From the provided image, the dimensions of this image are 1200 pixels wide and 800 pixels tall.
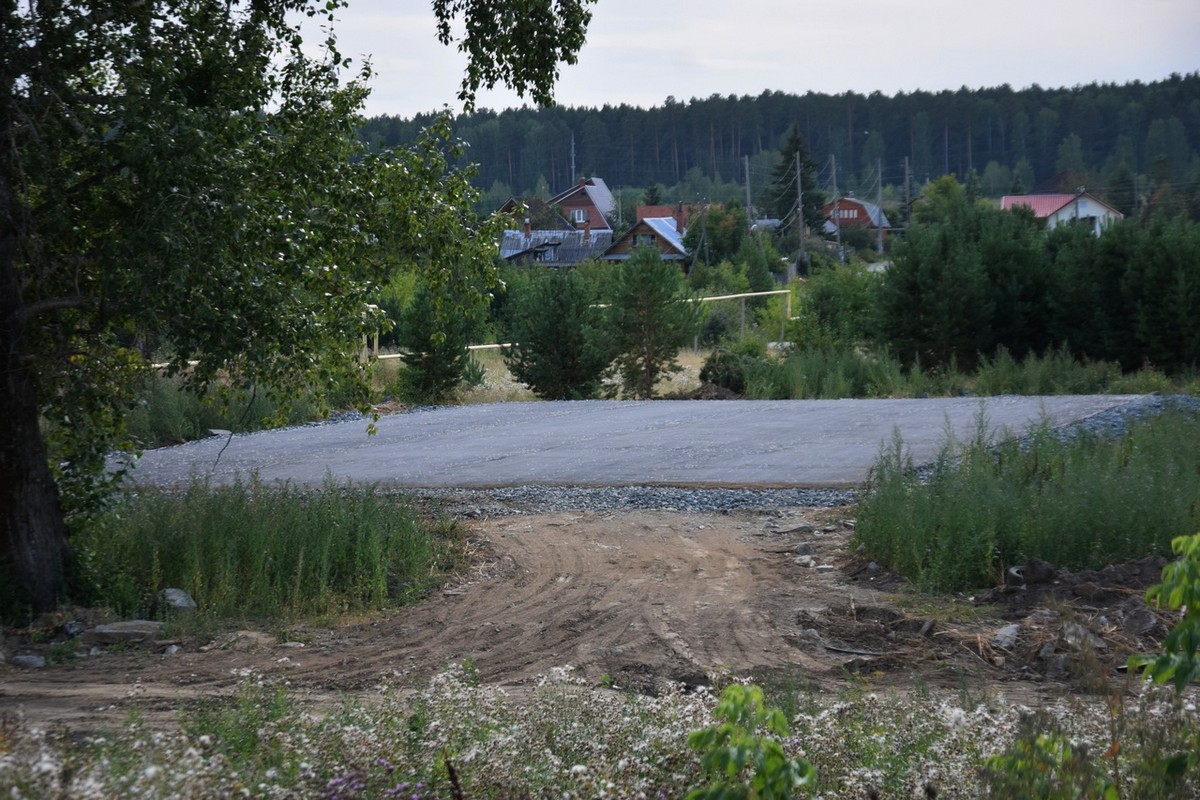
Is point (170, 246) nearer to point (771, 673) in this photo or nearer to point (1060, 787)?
point (771, 673)

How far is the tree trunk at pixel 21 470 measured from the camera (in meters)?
8.01

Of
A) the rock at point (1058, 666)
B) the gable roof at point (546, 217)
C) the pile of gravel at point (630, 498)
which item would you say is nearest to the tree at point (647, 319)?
the pile of gravel at point (630, 498)

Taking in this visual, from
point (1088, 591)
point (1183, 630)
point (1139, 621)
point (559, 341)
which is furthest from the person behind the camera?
point (559, 341)

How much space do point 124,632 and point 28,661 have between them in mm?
605

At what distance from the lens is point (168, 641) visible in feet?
25.3

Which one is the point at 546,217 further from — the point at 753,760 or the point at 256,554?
the point at 753,760

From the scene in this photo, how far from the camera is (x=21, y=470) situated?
8.16 meters

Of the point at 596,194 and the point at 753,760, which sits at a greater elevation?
the point at 596,194

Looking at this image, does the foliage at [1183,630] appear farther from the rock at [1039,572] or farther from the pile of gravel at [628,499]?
the pile of gravel at [628,499]

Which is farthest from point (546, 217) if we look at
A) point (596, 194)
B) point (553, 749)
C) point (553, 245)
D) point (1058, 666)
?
point (553, 749)

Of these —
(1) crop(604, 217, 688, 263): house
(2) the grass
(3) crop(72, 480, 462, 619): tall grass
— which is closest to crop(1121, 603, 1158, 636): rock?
(2) the grass

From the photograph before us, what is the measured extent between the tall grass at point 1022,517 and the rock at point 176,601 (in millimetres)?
4890

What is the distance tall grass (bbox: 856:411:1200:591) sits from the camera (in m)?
8.45

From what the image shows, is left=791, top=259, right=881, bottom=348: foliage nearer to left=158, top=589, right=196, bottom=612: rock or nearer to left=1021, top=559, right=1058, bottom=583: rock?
left=1021, top=559, right=1058, bottom=583: rock
